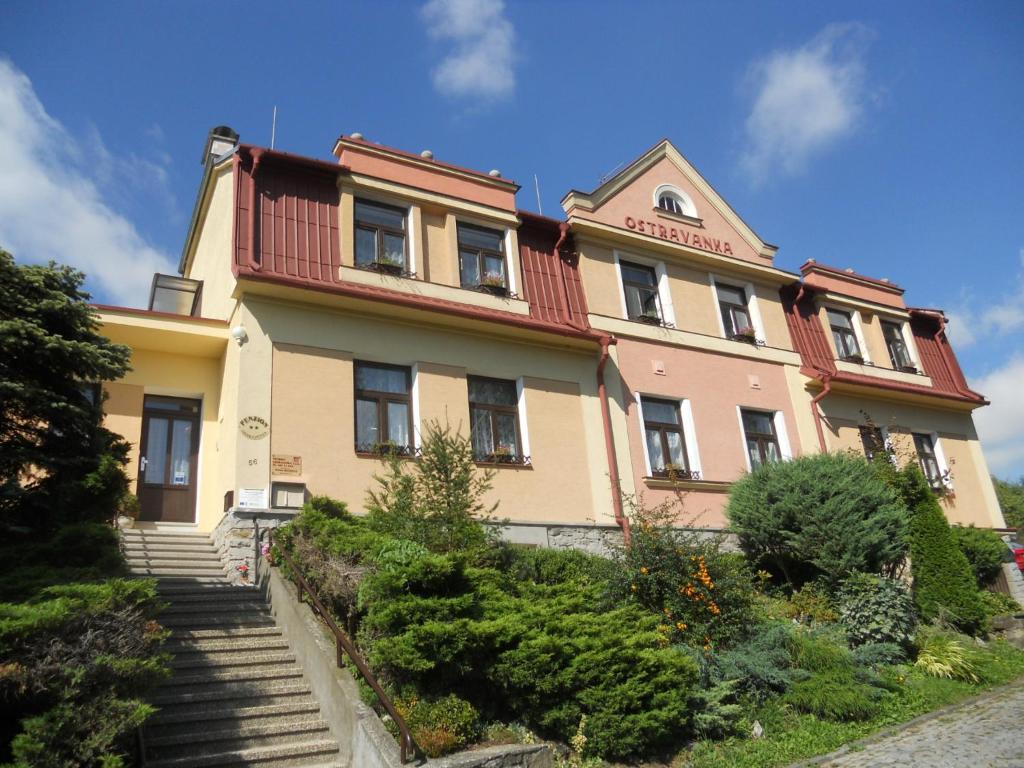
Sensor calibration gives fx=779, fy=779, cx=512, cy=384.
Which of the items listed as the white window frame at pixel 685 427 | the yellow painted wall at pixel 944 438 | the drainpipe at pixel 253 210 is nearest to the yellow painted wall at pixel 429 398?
the drainpipe at pixel 253 210

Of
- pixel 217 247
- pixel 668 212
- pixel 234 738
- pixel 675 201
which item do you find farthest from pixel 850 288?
pixel 234 738

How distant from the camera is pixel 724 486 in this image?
15750 millimetres

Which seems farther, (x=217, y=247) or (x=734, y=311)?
(x=734, y=311)

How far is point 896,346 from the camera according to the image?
21.8 meters

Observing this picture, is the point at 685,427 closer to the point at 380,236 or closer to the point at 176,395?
the point at 380,236

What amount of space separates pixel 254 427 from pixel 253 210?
391 centimetres

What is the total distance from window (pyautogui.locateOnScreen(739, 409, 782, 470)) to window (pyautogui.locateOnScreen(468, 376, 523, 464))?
5556 mm

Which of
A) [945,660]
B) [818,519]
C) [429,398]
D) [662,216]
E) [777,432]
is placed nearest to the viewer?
[945,660]

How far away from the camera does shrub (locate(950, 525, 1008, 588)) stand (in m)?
16.9

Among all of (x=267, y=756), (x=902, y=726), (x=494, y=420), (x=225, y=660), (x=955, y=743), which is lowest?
(x=955, y=743)

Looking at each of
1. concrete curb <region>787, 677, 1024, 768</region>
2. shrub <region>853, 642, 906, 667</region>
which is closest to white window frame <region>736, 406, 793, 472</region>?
shrub <region>853, 642, 906, 667</region>

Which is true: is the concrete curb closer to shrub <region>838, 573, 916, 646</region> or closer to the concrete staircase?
shrub <region>838, 573, 916, 646</region>

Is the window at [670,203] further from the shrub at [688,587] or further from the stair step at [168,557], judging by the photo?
the stair step at [168,557]

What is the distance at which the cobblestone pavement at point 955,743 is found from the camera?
7.64 metres
